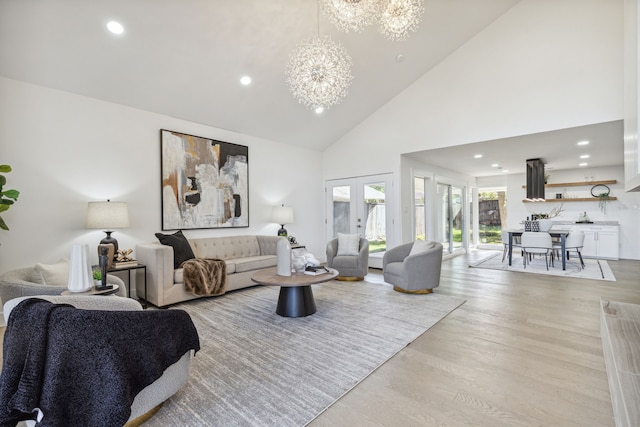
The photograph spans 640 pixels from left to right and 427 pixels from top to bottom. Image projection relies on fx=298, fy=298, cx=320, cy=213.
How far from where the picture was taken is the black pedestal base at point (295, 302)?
3.54 m

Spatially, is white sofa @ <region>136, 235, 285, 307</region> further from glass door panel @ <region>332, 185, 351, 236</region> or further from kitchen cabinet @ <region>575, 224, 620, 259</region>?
kitchen cabinet @ <region>575, 224, 620, 259</region>

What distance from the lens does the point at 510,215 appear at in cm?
948

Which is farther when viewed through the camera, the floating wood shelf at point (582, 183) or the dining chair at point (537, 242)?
the floating wood shelf at point (582, 183)

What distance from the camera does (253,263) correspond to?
4.93 meters

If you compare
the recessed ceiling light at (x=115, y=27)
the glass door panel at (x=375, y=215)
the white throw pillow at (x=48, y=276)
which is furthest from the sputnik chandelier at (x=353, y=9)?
the glass door panel at (x=375, y=215)

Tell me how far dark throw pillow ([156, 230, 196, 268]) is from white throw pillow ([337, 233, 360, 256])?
264 centimetres

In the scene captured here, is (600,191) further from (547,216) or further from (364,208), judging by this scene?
(364,208)

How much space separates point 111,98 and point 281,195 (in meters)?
3.41

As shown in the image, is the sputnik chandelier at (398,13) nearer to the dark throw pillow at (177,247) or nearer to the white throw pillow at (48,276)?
the dark throw pillow at (177,247)

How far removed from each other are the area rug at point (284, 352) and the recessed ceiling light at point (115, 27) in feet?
11.1

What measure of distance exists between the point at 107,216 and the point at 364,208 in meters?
4.86

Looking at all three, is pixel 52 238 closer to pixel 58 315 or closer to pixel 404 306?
pixel 58 315

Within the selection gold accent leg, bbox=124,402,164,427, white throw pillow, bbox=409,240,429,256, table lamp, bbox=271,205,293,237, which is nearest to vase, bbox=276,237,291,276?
gold accent leg, bbox=124,402,164,427

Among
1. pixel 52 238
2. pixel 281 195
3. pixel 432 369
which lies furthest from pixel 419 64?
pixel 52 238
